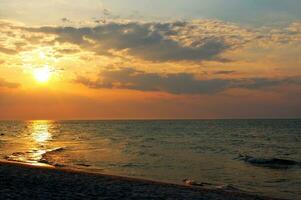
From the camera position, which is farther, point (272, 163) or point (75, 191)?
point (272, 163)

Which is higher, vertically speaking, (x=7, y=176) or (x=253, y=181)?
(x=7, y=176)

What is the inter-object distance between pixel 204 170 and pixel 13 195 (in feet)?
79.3

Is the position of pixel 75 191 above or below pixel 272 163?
above

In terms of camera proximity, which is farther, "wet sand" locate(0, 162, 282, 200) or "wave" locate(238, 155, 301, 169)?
"wave" locate(238, 155, 301, 169)

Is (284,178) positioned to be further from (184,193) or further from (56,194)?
(56,194)

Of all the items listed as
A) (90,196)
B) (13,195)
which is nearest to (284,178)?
(90,196)

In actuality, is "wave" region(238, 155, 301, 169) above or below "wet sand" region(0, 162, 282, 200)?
below

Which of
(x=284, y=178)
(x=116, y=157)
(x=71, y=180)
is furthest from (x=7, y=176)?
(x=116, y=157)

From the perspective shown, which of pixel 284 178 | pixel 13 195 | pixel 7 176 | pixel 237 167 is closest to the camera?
pixel 13 195

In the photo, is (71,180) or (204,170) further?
(204,170)

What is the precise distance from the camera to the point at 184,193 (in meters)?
22.0

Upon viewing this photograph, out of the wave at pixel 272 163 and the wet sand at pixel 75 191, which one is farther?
the wave at pixel 272 163

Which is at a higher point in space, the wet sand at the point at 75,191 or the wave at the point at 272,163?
the wet sand at the point at 75,191

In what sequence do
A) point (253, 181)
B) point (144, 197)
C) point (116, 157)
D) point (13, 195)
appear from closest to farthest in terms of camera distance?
point (13, 195) → point (144, 197) → point (253, 181) → point (116, 157)
